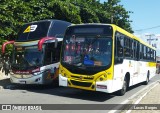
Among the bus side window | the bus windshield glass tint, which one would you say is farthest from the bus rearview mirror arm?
the bus side window

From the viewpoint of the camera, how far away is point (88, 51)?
14.3 m

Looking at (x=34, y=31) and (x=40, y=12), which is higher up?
(x=40, y=12)

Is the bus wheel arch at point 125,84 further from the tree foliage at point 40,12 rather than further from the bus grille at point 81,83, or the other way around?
the tree foliage at point 40,12

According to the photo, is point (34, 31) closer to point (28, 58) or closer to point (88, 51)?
point (28, 58)

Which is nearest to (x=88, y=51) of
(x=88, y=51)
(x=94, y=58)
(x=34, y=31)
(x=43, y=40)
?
(x=88, y=51)

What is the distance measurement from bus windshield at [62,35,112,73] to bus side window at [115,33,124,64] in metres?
0.49

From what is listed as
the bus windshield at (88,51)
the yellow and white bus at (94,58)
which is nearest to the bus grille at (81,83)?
the yellow and white bus at (94,58)

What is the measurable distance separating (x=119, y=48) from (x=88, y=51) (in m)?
1.40

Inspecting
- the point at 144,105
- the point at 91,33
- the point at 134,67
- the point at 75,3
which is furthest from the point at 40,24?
the point at 75,3

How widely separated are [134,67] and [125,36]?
2909 mm

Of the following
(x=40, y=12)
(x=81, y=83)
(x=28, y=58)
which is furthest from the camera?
(x=40, y=12)

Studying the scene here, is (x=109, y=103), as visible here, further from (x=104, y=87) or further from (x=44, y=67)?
(x=44, y=67)

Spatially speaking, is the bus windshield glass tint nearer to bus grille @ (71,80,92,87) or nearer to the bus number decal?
bus grille @ (71,80,92,87)

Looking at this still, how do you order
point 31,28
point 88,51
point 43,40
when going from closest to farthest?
point 88,51
point 43,40
point 31,28
